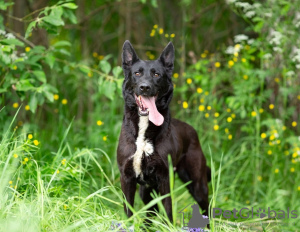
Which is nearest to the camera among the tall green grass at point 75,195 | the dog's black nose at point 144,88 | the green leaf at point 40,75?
the tall green grass at point 75,195

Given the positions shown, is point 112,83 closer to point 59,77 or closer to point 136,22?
point 59,77

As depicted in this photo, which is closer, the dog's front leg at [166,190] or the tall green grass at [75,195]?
the tall green grass at [75,195]

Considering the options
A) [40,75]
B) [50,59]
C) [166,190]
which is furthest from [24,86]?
[166,190]

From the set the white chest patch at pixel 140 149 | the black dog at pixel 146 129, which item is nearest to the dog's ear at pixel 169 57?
the black dog at pixel 146 129

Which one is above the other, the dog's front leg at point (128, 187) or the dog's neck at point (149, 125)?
the dog's neck at point (149, 125)

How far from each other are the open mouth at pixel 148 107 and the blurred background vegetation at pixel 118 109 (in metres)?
0.56

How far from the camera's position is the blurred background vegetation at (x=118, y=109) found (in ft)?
10.5

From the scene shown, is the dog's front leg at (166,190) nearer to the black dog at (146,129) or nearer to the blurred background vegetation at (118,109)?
the black dog at (146,129)

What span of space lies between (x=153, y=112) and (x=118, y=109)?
3.06 metres

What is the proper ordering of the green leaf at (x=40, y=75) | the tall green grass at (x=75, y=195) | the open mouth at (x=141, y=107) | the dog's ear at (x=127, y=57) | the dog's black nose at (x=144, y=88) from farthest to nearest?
the green leaf at (x=40, y=75), the dog's ear at (x=127, y=57), the open mouth at (x=141, y=107), the dog's black nose at (x=144, y=88), the tall green grass at (x=75, y=195)

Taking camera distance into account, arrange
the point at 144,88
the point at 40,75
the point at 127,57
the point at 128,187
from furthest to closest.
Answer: the point at 40,75 < the point at 127,57 < the point at 128,187 < the point at 144,88

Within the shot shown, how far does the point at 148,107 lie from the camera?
10.8ft

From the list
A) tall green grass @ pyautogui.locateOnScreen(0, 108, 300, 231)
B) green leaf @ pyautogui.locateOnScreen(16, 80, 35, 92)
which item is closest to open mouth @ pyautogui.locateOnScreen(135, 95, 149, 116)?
tall green grass @ pyautogui.locateOnScreen(0, 108, 300, 231)

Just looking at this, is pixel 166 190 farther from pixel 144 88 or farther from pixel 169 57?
pixel 169 57
